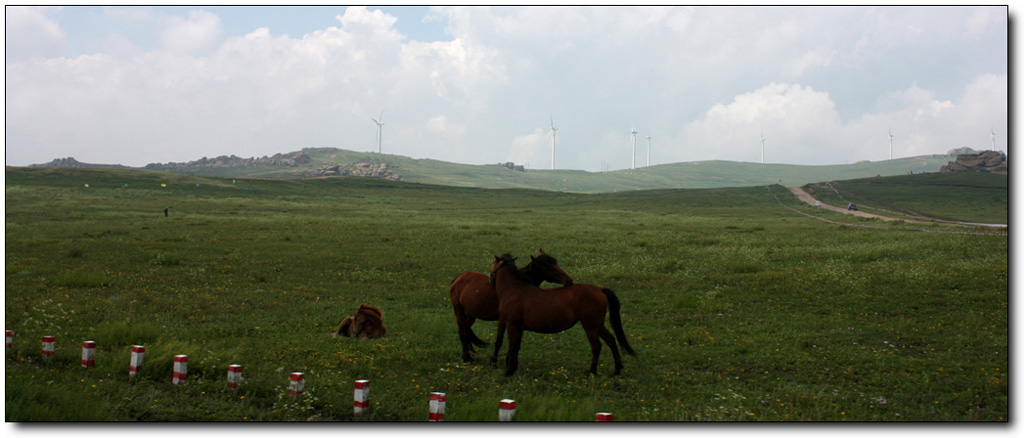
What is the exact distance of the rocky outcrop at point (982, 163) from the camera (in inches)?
5671

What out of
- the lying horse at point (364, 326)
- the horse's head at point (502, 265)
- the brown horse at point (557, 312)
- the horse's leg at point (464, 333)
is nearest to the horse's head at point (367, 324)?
the lying horse at point (364, 326)

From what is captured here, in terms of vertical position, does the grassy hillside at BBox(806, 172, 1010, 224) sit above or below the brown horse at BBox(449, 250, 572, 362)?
above

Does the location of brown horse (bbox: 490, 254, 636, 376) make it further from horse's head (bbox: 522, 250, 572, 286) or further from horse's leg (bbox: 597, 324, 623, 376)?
horse's head (bbox: 522, 250, 572, 286)

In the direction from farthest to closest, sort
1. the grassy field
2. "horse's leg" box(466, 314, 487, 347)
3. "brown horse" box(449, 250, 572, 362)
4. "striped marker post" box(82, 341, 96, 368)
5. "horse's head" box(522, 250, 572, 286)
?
"horse's leg" box(466, 314, 487, 347), "brown horse" box(449, 250, 572, 362), "horse's head" box(522, 250, 572, 286), "striped marker post" box(82, 341, 96, 368), the grassy field

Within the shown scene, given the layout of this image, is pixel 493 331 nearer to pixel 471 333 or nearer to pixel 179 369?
pixel 471 333

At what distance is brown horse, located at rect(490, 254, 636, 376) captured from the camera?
11.1 m

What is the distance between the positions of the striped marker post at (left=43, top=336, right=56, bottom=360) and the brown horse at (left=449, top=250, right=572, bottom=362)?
6.87m

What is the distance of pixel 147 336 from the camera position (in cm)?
1341

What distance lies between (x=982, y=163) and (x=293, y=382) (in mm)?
175757

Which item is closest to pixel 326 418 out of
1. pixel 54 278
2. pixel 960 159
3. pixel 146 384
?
pixel 146 384

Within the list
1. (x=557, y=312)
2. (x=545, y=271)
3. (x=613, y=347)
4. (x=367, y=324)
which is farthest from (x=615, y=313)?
(x=367, y=324)

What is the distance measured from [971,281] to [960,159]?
166 m

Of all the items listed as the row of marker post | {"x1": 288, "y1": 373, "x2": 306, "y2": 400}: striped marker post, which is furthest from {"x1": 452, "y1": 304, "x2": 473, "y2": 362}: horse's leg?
{"x1": 288, "y1": 373, "x2": 306, "y2": 400}: striped marker post

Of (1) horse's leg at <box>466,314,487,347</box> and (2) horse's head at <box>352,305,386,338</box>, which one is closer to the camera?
(1) horse's leg at <box>466,314,487,347</box>
